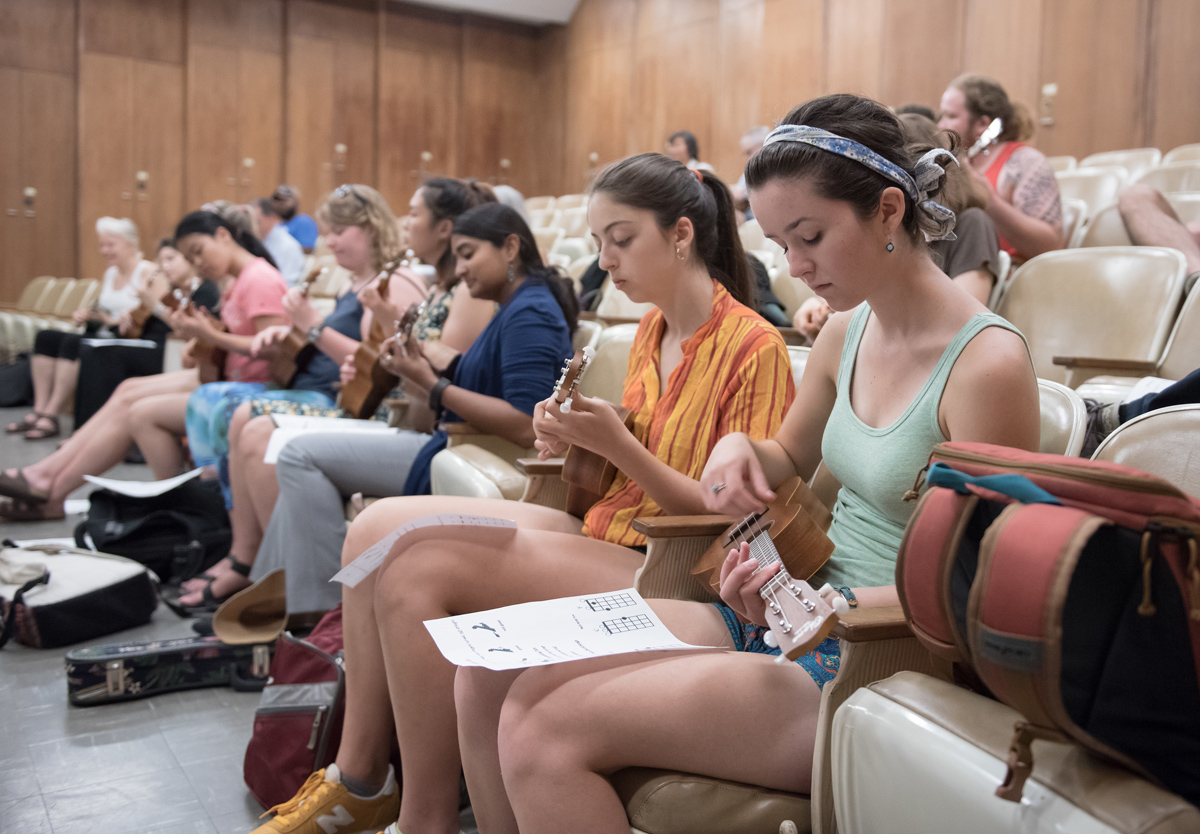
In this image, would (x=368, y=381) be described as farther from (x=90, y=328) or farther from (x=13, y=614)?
(x=90, y=328)

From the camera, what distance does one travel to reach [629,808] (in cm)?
108

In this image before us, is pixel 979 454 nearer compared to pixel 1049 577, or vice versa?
pixel 1049 577

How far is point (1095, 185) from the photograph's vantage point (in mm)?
4609

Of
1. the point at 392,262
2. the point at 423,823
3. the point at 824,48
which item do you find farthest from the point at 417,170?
the point at 423,823

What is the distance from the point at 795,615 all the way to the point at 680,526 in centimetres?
42

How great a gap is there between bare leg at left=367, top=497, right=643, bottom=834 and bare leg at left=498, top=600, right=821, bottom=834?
1.21 feet

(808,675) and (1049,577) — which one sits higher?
(1049,577)

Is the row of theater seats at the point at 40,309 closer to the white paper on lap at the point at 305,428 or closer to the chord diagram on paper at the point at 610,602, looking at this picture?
the white paper on lap at the point at 305,428

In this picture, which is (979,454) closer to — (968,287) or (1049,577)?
(1049,577)

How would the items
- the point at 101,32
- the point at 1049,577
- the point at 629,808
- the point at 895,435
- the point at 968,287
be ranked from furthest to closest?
the point at 101,32
the point at 968,287
the point at 895,435
the point at 629,808
the point at 1049,577

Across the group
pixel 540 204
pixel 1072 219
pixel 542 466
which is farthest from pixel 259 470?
pixel 540 204

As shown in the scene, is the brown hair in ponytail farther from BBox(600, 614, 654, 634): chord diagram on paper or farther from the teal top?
BBox(600, 614, 654, 634): chord diagram on paper

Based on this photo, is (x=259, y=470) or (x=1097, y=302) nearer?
(x=1097, y=302)

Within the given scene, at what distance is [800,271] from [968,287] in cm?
158
